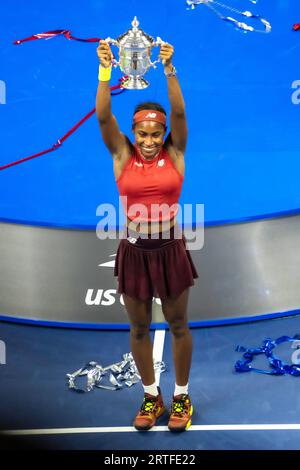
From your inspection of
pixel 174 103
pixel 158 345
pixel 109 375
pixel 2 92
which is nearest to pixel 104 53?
pixel 174 103

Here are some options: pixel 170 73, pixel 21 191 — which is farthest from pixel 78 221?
pixel 170 73

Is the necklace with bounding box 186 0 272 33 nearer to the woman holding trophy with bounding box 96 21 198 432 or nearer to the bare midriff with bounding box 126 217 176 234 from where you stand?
the woman holding trophy with bounding box 96 21 198 432

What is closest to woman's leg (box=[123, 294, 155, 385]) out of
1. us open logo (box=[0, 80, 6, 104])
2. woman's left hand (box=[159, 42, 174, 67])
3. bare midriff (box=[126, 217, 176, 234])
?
bare midriff (box=[126, 217, 176, 234])

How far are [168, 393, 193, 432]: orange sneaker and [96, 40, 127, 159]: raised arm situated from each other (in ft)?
4.90

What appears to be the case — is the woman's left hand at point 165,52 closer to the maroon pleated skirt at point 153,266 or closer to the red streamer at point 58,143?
the maroon pleated skirt at point 153,266

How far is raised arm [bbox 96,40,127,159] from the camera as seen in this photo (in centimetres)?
442

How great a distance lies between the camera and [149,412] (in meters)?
5.21

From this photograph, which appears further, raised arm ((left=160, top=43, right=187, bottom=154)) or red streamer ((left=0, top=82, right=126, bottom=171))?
red streamer ((left=0, top=82, right=126, bottom=171))

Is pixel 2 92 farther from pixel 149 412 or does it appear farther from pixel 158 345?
pixel 149 412

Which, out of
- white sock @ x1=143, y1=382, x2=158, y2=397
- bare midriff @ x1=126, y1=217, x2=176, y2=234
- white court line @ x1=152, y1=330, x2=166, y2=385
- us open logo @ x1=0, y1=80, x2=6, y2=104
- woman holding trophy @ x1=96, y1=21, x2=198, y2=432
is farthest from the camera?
us open logo @ x1=0, y1=80, x2=6, y2=104

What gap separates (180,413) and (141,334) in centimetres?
52

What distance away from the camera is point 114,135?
4668 mm

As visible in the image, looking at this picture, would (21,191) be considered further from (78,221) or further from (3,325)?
(3,325)
